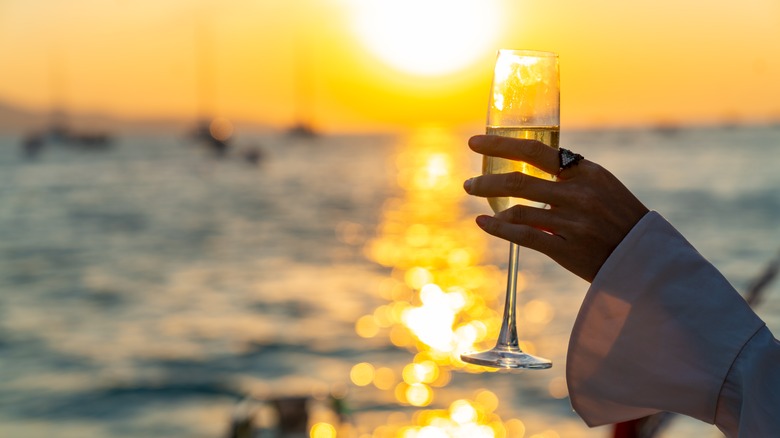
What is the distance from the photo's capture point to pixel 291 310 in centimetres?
2473

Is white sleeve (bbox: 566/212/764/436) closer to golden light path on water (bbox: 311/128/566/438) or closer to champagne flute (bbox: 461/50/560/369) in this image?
champagne flute (bbox: 461/50/560/369)

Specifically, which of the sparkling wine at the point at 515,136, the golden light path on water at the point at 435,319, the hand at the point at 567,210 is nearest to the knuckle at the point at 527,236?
the hand at the point at 567,210

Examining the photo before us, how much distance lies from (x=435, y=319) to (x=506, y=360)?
2222 centimetres

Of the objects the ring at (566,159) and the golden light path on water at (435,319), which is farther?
the golden light path on water at (435,319)

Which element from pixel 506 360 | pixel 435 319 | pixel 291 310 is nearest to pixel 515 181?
pixel 506 360

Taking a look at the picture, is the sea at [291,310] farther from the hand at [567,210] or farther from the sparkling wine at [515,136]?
the hand at [567,210]

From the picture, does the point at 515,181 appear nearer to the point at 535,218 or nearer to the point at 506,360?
the point at 535,218

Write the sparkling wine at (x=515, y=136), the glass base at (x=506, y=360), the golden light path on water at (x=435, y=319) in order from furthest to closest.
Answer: the golden light path on water at (x=435, y=319), the glass base at (x=506, y=360), the sparkling wine at (x=515, y=136)

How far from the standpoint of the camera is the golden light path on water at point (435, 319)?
14.7 metres

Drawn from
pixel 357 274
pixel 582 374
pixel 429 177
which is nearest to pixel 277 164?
pixel 429 177

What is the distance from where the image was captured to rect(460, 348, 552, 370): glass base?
1.81 metres

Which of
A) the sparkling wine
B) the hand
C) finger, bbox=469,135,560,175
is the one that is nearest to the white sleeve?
the hand

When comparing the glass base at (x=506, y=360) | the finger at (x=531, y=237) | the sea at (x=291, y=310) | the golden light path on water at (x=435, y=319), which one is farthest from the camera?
the sea at (x=291, y=310)

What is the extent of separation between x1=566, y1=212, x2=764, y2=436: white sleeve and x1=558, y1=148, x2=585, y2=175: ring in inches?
4.6
